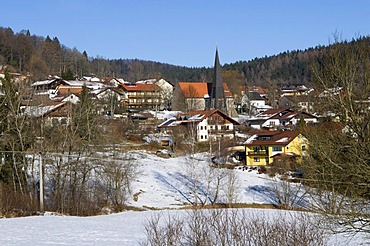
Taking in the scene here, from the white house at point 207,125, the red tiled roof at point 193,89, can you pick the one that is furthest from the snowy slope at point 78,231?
the red tiled roof at point 193,89

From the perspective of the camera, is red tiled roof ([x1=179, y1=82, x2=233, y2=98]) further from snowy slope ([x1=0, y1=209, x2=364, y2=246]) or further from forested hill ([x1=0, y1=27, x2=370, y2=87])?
snowy slope ([x1=0, y1=209, x2=364, y2=246])

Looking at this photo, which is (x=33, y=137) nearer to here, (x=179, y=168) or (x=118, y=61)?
(x=179, y=168)

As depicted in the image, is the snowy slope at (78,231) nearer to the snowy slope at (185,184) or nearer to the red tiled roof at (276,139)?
the snowy slope at (185,184)

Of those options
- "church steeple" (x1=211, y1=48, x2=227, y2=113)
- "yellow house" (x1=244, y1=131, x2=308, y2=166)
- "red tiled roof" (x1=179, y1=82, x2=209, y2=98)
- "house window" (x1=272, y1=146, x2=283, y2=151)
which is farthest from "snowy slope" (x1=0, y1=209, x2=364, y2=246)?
"red tiled roof" (x1=179, y1=82, x2=209, y2=98)

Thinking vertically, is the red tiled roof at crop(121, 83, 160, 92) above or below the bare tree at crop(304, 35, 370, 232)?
above

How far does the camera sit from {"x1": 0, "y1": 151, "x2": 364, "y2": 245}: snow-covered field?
13.1 metres

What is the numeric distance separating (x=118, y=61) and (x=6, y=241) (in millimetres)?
149791

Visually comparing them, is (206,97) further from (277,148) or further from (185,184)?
(185,184)

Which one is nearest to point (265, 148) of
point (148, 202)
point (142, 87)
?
point (148, 202)

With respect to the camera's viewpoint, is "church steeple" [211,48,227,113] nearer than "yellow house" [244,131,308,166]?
No

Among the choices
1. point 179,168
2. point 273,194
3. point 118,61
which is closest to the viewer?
point 273,194

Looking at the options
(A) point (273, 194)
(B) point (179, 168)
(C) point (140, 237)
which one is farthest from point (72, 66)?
(C) point (140, 237)

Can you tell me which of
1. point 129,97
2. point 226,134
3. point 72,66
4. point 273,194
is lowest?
point 273,194

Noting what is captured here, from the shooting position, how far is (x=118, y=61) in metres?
160
